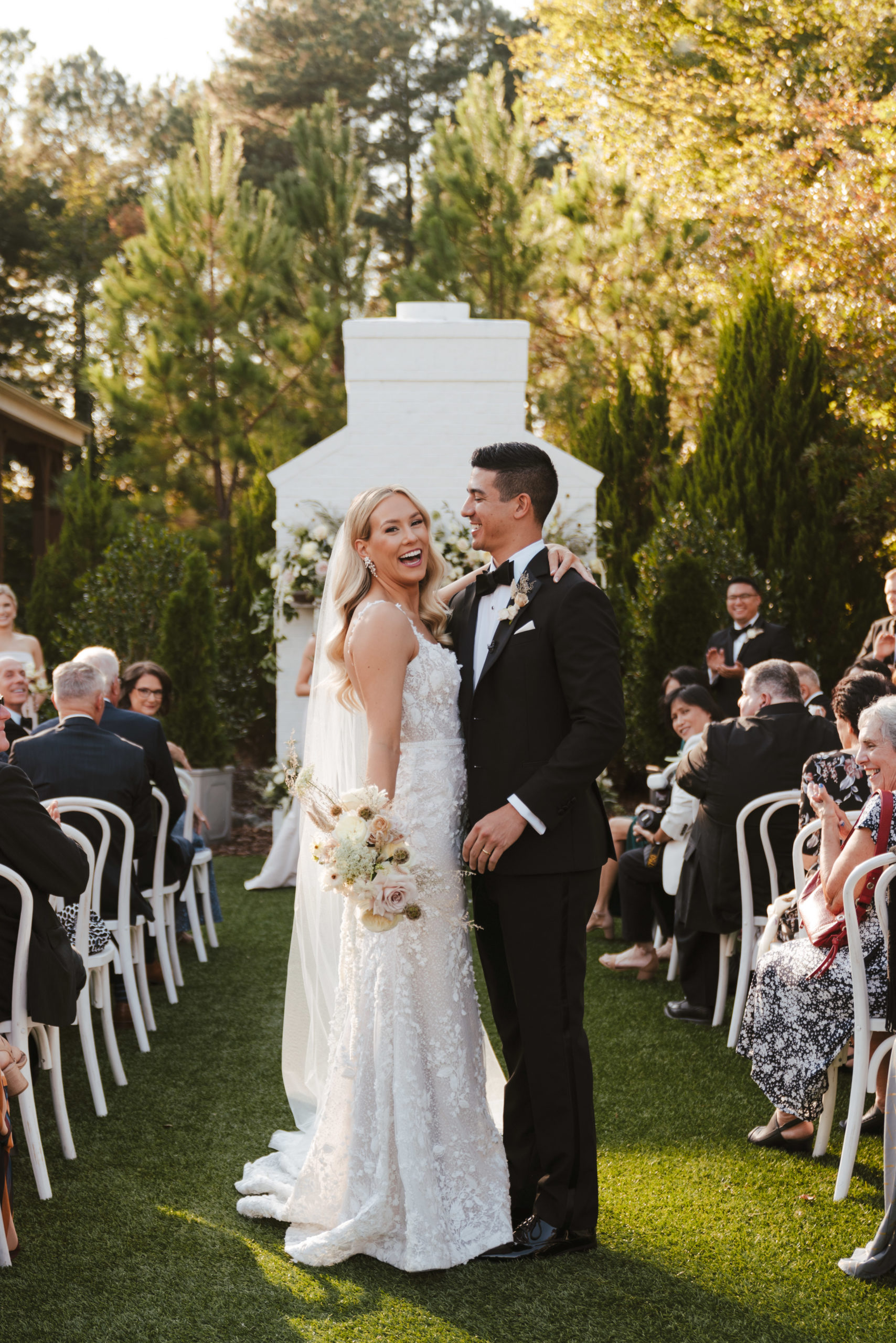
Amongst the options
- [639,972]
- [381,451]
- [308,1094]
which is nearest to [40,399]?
[381,451]

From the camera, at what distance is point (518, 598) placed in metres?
3.14

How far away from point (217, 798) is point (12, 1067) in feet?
22.7

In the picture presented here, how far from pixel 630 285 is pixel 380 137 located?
819 cm

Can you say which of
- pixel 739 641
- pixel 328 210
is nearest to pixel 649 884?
pixel 739 641

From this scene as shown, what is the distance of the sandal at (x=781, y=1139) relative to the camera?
4.00 meters

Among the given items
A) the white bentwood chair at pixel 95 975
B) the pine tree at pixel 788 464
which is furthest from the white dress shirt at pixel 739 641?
the white bentwood chair at pixel 95 975

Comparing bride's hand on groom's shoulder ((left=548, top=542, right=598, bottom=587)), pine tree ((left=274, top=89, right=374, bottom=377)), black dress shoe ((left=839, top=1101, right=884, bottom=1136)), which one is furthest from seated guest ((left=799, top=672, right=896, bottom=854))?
pine tree ((left=274, top=89, right=374, bottom=377))

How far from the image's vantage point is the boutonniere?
10.3 feet

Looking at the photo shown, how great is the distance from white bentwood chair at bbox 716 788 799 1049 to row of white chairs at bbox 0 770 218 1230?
7.95ft

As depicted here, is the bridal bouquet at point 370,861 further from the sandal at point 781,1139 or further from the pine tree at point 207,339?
the pine tree at point 207,339

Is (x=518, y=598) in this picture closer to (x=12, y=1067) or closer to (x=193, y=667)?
(x=12, y=1067)

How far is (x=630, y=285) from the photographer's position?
678 inches

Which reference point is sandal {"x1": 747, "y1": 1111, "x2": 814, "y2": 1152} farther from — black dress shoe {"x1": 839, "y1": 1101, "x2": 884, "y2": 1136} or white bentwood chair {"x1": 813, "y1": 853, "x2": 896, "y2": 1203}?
white bentwood chair {"x1": 813, "y1": 853, "x2": 896, "y2": 1203}

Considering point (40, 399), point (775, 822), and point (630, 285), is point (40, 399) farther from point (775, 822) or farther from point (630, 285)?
point (775, 822)
